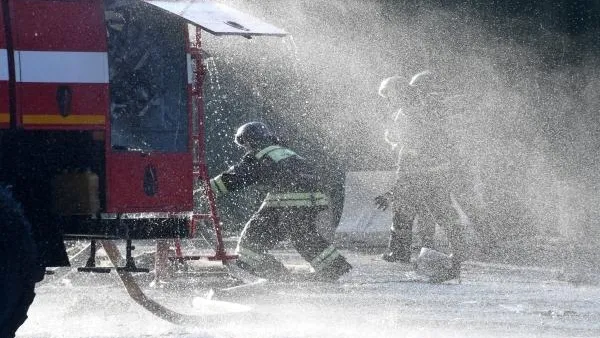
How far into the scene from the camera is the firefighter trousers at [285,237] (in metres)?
11.5

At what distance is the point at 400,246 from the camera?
13016 mm

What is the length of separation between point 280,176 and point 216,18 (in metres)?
4.33

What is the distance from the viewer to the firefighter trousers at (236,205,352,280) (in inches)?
453

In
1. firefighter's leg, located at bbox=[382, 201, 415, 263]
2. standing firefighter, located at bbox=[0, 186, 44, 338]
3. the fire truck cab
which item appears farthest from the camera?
firefighter's leg, located at bbox=[382, 201, 415, 263]

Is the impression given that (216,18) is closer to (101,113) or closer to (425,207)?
(101,113)

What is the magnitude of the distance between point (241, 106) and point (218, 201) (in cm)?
121

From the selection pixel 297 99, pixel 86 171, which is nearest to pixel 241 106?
pixel 297 99

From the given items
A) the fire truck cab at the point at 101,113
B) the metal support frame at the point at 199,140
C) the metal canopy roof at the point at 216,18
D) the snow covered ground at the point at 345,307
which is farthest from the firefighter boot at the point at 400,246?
the metal canopy roof at the point at 216,18

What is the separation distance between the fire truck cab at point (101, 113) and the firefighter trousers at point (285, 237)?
3.67m

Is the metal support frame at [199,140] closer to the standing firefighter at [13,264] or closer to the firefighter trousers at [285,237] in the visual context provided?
the firefighter trousers at [285,237]

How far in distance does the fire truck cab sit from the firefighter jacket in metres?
3.57

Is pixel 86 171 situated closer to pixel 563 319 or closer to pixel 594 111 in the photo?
pixel 563 319

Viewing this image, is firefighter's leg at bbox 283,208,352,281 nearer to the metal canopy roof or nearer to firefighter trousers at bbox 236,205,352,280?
firefighter trousers at bbox 236,205,352,280

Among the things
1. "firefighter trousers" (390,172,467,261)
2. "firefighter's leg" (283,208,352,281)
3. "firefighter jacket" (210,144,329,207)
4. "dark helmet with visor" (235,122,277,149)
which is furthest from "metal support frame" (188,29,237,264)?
"firefighter trousers" (390,172,467,261)
